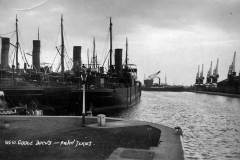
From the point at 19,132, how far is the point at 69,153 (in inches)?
245

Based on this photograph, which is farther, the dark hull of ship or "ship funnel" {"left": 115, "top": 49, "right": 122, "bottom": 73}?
"ship funnel" {"left": 115, "top": 49, "right": 122, "bottom": 73}

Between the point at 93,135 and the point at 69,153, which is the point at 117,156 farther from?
the point at 93,135

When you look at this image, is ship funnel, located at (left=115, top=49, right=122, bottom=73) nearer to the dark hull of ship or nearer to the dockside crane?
the dark hull of ship

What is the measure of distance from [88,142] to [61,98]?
3367 centimetres

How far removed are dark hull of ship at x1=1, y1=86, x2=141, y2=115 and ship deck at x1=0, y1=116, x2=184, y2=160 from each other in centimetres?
2406

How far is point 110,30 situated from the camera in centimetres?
6862

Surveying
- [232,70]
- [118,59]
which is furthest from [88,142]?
[232,70]

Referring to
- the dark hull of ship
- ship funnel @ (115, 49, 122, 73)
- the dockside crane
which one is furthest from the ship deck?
the dockside crane

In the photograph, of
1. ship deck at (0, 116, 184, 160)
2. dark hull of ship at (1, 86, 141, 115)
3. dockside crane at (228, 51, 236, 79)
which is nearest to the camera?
ship deck at (0, 116, 184, 160)

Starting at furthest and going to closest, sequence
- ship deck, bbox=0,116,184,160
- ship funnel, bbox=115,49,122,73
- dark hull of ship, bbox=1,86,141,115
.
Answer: ship funnel, bbox=115,49,122,73 → dark hull of ship, bbox=1,86,141,115 → ship deck, bbox=0,116,184,160

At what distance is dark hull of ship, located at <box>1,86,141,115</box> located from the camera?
146ft

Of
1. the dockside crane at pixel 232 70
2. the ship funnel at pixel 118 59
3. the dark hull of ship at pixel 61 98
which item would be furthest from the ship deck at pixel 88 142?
the dockside crane at pixel 232 70

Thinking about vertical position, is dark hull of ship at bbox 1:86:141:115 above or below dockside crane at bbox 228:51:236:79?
below

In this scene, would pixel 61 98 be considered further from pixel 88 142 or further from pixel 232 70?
pixel 232 70
